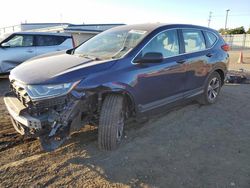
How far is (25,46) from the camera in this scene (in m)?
9.48

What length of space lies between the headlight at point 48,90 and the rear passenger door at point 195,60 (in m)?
2.52

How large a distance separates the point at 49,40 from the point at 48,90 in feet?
24.4

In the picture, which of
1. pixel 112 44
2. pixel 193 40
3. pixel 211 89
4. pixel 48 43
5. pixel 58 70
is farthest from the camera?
pixel 48 43

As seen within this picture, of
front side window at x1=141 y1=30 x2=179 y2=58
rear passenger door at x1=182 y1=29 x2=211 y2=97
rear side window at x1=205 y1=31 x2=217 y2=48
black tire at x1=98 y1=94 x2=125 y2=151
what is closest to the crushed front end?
black tire at x1=98 y1=94 x2=125 y2=151

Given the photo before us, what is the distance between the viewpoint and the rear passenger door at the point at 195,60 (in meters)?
5.01

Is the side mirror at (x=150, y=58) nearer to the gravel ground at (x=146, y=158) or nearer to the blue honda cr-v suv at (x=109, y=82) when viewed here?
the blue honda cr-v suv at (x=109, y=82)

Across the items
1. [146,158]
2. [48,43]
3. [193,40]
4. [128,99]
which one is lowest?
[146,158]

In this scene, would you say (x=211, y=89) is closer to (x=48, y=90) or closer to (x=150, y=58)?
(x=150, y=58)

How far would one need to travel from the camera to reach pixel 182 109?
5746 mm

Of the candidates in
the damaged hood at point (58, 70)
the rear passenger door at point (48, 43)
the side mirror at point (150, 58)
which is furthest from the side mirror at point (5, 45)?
the side mirror at point (150, 58)

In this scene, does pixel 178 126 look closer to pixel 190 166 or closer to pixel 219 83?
pixel 190 166

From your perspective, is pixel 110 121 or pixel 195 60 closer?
pixel 110 121

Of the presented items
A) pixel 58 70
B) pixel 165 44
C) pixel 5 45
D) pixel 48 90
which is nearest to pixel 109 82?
pixel 58 70

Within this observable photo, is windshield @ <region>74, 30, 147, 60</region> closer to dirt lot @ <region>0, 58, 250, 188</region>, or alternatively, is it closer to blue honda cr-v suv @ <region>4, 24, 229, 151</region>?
blue honda cr-v suv @ <region>4, 24, 229, 151</region>
